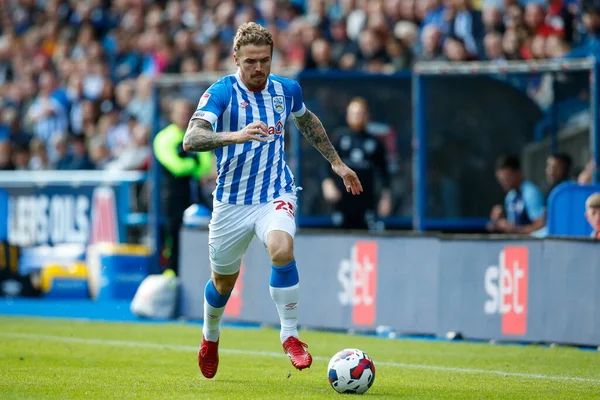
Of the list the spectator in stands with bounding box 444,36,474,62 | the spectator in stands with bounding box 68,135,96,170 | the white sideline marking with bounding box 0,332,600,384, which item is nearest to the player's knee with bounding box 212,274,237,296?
the white sideline marking with bounding box 0,332,600,384

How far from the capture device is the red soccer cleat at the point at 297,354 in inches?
295

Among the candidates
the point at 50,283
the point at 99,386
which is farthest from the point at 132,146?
the point at 99,386

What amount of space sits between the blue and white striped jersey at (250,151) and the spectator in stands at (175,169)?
7.28 m

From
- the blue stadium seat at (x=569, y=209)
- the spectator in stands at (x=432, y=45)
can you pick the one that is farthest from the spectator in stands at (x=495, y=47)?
the blue stadium seat at (x=569, y=209)

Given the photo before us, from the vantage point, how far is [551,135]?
1405 centimetres

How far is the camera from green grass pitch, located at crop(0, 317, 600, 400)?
7406 millimetres

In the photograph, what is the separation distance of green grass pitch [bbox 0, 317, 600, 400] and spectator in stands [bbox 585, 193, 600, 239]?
117cm

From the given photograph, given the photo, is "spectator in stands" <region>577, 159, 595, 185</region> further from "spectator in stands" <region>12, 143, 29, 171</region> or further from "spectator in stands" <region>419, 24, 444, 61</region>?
"spectator in stands" <region>12, 143, 29, 171</region>

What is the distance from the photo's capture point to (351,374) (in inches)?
285

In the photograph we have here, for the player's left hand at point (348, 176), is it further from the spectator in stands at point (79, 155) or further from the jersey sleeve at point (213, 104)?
the spectator in stands at point (79, 155)

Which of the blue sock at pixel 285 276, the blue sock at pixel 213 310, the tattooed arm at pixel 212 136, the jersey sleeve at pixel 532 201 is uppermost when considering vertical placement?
the tattooed arm at pixel 212 136

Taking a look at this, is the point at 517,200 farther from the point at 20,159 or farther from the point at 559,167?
the point at 20,159

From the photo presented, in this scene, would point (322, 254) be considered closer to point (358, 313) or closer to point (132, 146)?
point (358, 313)

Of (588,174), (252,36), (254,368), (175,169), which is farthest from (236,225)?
(175,169)
